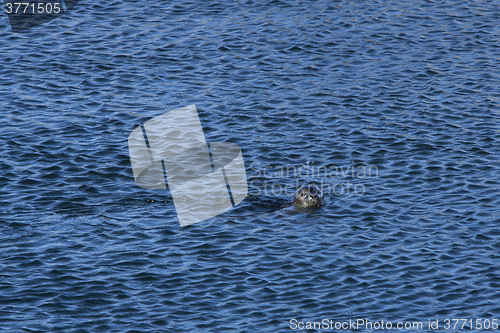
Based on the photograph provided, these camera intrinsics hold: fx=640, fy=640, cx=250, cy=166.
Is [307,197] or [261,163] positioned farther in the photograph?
[261,163]

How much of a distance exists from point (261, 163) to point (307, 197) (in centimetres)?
315

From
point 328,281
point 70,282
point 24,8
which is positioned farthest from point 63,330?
point 24,8

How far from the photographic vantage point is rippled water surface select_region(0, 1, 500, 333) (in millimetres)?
14078

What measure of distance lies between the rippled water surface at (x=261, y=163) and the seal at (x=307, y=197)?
0.97 feet

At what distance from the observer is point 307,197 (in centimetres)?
1794

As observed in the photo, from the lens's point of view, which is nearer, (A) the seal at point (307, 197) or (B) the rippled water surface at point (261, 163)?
(B) the rippled water surface at point (261, 163)

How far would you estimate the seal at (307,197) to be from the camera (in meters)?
18.0

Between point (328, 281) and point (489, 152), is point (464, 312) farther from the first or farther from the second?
point (489, 152)

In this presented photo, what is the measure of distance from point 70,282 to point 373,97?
14.7m

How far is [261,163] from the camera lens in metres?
20.7

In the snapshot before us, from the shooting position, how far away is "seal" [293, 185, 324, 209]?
58.9ft

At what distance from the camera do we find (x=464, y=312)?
44.5 ft

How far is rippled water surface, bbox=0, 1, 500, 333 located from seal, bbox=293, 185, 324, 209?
11.6 inches

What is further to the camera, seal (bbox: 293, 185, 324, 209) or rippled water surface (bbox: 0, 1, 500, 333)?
seal (bbox: 293, 185, 324, 209)
